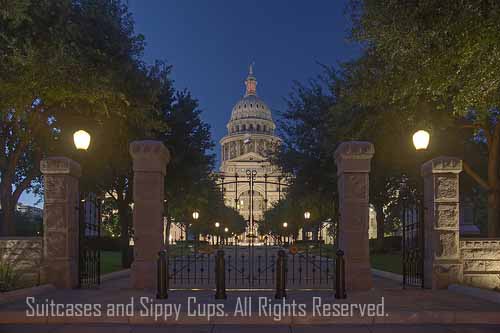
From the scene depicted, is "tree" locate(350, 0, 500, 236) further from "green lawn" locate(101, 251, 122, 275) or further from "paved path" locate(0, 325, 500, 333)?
"green lawn" locate(101, 251, 122, 275)

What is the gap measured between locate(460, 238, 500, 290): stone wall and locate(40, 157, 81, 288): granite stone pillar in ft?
31.8

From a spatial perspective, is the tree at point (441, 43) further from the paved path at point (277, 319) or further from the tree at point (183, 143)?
the tree at point (183, 143)

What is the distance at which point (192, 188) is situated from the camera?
31.5m

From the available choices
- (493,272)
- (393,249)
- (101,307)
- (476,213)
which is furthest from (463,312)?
(476,213)

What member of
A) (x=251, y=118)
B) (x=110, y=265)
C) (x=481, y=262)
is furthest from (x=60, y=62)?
(x=251, y=118)

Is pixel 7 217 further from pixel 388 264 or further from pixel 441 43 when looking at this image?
pixel 388 264

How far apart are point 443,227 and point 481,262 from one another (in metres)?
1.30

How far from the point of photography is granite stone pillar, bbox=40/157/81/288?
13219 mm

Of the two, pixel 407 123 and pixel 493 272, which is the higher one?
pixel 407 123

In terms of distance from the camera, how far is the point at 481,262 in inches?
526

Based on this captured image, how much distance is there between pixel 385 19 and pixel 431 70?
6.30 feet

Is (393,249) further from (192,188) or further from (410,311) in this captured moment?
(410,311)

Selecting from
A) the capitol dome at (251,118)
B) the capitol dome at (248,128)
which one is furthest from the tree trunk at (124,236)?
the capitol dome at (251,118)

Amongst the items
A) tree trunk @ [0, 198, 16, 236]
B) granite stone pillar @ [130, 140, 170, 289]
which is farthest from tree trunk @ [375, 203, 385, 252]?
granite stone pillar @ [130, 140, 170, 289]
